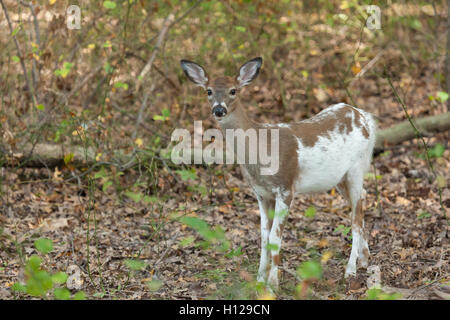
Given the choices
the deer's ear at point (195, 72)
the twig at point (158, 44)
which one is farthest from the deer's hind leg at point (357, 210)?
the twig at point (158, 44)

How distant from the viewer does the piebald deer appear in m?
5.72

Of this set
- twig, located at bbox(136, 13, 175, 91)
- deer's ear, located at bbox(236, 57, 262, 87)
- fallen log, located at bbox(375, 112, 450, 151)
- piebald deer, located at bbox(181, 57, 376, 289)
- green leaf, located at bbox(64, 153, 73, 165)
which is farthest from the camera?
fallen log, located at bbox(375, 112, 450, 151)

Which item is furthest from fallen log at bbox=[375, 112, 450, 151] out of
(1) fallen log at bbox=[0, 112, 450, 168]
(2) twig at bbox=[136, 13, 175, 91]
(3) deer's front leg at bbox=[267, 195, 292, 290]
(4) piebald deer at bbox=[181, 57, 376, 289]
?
(3) deer's front leg at bbox=[267, 195, 292, 290]

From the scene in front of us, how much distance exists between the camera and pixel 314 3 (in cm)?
1216

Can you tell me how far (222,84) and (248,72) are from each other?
0.38 m

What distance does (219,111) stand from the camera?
5539mm

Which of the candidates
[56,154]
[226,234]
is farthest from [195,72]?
[56,154]

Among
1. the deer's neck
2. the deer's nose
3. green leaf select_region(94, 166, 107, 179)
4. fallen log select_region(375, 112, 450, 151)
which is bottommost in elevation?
green leaf select_region(94, 166, 107, 179)

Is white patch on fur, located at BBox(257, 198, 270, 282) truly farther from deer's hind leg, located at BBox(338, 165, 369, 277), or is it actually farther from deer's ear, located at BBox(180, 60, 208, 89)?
deer's ear, located at BBox(180, 60, 208, 89)

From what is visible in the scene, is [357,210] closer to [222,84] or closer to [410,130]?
[222,84]

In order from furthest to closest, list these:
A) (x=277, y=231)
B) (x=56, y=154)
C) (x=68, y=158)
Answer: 1. (x=56, y=154)
2. (x=68, y=158)
3. (x=277, y=231)
